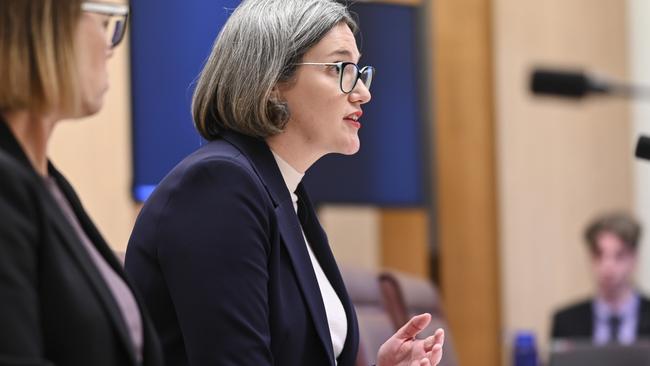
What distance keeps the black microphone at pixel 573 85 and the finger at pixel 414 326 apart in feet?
2.31

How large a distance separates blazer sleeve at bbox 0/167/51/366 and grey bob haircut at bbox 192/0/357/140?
2.96 ft

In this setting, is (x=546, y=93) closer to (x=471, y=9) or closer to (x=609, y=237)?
(x=609, y=237)

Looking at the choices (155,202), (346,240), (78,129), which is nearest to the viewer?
(155,202)

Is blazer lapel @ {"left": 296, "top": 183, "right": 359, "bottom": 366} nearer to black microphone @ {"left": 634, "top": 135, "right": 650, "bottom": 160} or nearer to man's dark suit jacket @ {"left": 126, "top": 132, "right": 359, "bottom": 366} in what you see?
man's dark suit jacket @ {"left": 126, "top": 132, "right": 359, "bottom": 366}

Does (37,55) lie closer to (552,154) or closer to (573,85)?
(573,85)

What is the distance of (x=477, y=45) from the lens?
707 cm

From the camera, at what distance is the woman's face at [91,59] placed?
1.73 meters

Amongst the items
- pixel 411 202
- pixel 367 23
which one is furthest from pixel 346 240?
pixel 367 23

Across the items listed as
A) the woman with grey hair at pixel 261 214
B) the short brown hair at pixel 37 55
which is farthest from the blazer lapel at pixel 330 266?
the short brown hair at pixel 37 55

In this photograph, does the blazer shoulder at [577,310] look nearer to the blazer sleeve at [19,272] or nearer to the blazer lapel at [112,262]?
the blazer lapel at [112,262]

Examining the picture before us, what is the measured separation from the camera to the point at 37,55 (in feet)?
5.44

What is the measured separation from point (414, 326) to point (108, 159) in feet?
7.40

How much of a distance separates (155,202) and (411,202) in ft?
10.7

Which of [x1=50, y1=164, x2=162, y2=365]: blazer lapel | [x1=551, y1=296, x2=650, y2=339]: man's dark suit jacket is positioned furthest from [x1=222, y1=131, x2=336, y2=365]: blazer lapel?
[x1=551, y1=296, x2=650, y2=339]: man's dark suit jacket
